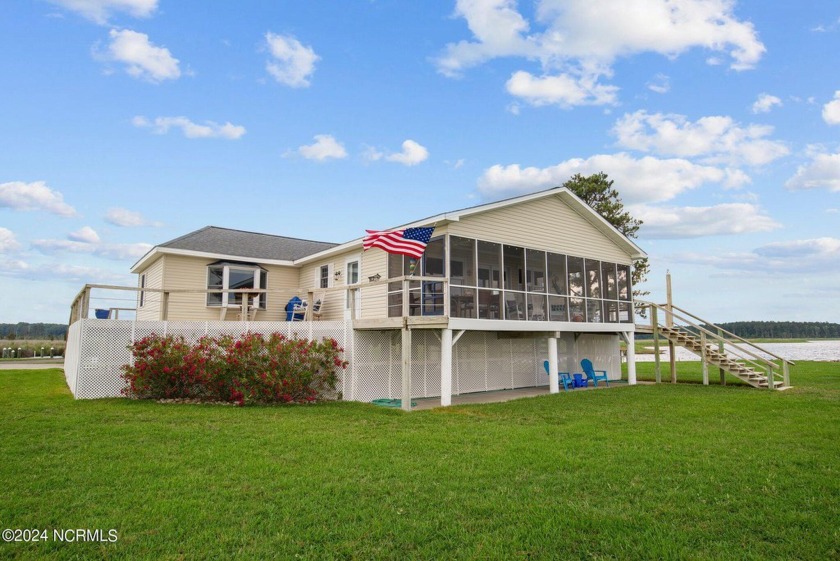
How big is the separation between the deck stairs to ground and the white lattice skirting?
515cm

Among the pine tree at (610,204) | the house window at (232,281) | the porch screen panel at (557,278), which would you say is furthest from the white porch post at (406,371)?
the pine tree at (610,204)

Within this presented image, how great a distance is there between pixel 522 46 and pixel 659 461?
11917 mm

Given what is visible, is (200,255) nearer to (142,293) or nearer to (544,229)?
(142,293)

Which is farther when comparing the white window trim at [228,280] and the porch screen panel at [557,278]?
the porch screen panel at [557,278]

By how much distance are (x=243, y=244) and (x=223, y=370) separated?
911 centimetres

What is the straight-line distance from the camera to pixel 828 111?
14070 millimetres

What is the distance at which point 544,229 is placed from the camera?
53.5ft

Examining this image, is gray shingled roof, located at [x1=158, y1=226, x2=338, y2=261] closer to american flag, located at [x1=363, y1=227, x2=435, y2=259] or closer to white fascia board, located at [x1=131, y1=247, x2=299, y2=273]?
white fascia board, located at [x1=131, y1=247, x2=299, y2=273]

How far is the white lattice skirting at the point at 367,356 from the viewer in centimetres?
1199

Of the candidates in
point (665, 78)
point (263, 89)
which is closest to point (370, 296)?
point (263, 89)

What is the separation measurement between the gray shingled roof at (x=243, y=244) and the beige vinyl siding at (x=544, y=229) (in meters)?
8.57

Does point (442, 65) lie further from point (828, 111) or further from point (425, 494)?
Answer: point (425, 494)

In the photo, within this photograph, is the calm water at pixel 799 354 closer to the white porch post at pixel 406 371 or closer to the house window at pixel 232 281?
the house window at pixel 232 281

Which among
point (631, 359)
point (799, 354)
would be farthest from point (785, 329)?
point (631, 359)
